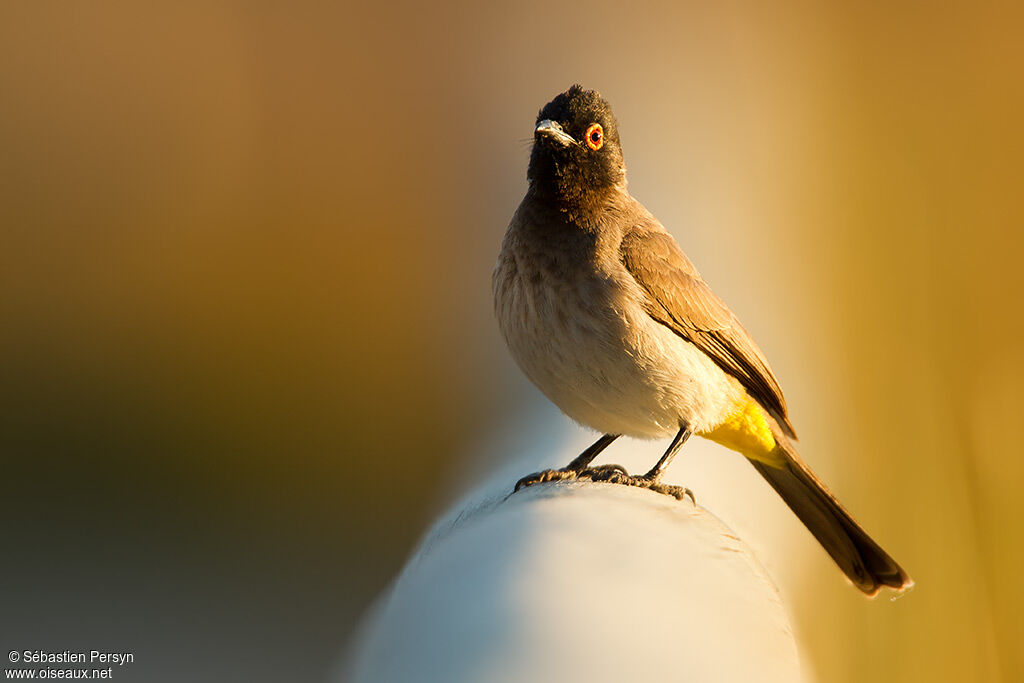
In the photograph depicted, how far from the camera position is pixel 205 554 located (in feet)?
21.7

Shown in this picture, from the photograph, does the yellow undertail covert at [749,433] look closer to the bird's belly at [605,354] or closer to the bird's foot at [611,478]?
the bird's belly at [605,354]

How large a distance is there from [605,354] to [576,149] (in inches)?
23.2

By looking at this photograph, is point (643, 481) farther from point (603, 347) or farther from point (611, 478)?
point (603, 347)

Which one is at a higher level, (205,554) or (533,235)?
(533,235)

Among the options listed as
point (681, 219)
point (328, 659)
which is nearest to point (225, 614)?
point (328, 659)

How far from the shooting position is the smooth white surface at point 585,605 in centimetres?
89

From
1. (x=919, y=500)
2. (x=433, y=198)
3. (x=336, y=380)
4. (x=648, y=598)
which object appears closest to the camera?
(x=648, y=598)

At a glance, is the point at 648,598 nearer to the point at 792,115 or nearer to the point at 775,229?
the point at 775,229

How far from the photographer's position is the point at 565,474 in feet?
6.15

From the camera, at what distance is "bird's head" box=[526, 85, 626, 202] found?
2727mm

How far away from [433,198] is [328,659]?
13.7ft

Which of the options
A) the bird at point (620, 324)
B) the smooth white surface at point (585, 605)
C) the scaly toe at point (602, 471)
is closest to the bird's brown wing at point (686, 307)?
the bird at point (620, 324)

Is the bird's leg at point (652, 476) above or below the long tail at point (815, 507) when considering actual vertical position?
above

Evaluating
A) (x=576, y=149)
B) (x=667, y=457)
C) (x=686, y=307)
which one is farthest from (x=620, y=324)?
(x=667, y=457)
